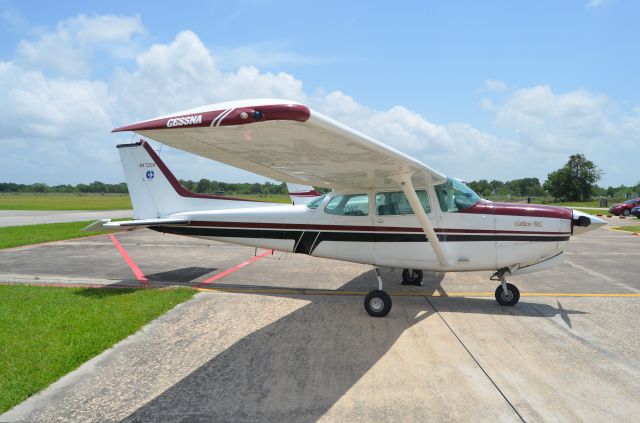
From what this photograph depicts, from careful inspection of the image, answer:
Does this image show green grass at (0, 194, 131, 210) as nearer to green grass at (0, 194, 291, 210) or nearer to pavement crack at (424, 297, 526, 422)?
green grass at (0, 194, 291, 210)

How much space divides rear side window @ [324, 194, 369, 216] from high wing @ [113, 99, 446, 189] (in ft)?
3.74

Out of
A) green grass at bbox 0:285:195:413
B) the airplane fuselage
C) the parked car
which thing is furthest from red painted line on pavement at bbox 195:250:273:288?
the parked car

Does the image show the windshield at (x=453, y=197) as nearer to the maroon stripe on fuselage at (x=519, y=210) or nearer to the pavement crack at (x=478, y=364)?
the maroon stripe on fuselage at (x=519, y=210)

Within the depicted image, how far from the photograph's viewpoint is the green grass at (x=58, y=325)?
149 inches

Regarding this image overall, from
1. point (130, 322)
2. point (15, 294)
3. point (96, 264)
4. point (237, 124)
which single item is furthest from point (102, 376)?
point (96, 264)

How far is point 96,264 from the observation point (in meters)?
9.85

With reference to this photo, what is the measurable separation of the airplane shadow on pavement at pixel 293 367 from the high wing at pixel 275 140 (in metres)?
2.07

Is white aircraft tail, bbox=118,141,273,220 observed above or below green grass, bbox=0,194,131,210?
above

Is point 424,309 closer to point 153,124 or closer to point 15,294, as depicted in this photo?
point 153,124

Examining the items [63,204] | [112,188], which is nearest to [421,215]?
[63,204]

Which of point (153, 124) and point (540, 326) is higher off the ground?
point (153, 124)

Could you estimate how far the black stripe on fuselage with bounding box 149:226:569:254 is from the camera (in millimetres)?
6098

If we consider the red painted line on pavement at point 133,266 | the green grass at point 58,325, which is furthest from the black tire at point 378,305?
the red painted line on pavement at point 133,266

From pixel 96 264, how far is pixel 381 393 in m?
8.71
